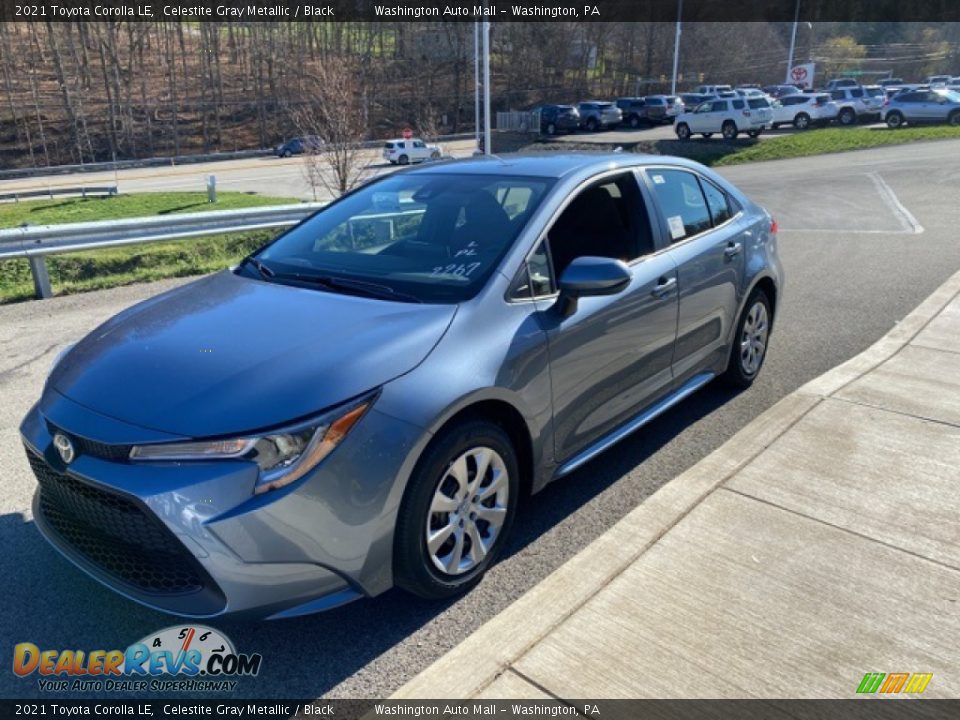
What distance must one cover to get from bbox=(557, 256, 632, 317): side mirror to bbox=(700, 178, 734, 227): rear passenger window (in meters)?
→ 1.71

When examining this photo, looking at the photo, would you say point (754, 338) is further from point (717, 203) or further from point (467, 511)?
point (467, 511)

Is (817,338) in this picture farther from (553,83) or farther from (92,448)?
(553,83)

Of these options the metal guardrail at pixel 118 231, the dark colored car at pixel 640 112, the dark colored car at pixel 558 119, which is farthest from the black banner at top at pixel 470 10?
the metal guardrail at pixel 118 231

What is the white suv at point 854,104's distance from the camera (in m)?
37.5

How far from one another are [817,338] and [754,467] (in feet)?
9.47

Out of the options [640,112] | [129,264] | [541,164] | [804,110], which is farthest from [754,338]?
[640,112]

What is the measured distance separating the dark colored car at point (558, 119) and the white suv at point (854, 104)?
13763 mm

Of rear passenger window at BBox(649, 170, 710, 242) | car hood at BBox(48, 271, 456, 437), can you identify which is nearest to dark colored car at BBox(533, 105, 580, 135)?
rear passenger window at BBox(649, 170, 710, 242)

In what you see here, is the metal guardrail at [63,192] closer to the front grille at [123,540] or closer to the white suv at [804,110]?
the white suv at [804,110]

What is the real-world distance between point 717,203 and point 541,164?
4.80 feet

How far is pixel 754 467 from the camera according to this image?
12.8 feet

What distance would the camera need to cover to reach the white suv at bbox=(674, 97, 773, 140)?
32.7m

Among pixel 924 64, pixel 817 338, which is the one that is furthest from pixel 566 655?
pixel 924 64

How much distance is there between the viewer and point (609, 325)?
11.8 ft
